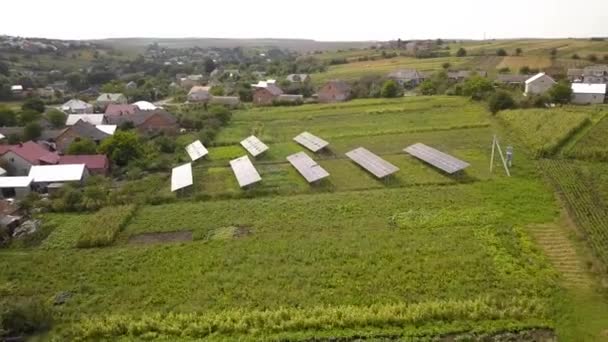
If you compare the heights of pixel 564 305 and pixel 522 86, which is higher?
pixel 522 86

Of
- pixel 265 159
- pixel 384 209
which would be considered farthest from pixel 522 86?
pixel 384 209

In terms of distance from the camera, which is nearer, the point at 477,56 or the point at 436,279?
the point at 436,279

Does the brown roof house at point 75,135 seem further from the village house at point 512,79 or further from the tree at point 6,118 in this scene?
the village house at point 512,79

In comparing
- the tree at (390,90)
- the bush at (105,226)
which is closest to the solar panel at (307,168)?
the bush at (105,226)

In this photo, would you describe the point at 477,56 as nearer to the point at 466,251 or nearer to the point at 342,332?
the point at 466,251

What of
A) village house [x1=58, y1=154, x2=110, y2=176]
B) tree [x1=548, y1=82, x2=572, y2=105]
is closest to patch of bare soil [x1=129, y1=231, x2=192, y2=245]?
village house [x1=58, y1=154, x2=110, y2=176]

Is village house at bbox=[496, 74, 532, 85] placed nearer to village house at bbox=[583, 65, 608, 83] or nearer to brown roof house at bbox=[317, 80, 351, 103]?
village house at bbox=[583, 65, 608, 83]

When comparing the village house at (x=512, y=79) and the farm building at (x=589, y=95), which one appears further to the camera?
the village house at (x=512, y=79)
